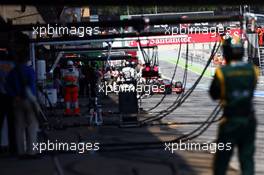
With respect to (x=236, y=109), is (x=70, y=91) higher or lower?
lower

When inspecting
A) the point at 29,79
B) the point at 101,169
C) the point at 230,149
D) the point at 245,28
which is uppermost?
the point at 245,28

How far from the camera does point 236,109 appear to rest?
7.04 m

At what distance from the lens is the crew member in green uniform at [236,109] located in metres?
7.03

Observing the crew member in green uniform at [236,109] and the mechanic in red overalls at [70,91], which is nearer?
the crew member in green uniform at [236,109]

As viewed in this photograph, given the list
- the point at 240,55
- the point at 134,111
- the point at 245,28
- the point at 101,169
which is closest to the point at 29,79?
the point at 101,169

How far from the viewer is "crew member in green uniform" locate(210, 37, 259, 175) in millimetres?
7027

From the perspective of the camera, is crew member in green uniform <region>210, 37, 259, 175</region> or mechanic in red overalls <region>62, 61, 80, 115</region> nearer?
crew member in green uniform <region>210, 37, 259, 175</region>

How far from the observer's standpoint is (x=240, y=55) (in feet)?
23.5

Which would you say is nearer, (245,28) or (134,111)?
(245,28)

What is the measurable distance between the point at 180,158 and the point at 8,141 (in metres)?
3.33

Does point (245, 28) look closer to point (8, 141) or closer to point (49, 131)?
point (8, 141)

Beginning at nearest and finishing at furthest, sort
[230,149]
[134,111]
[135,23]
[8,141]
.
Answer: [230,149] → [135,23] → [8,141] → [134,111]

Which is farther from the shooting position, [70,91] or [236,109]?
[70,91]

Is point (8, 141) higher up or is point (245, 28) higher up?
point (245, 28)
